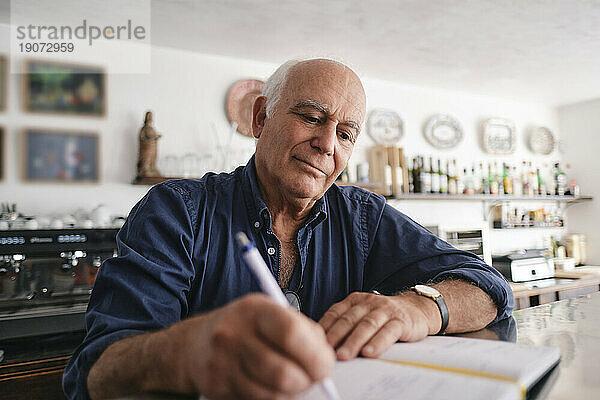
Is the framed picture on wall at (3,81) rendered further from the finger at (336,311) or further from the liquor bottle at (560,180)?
the liquor bottle at (560,180)

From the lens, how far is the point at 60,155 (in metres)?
2.77

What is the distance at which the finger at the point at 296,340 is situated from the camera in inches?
13.5

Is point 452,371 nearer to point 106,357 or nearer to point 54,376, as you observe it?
point 106,357

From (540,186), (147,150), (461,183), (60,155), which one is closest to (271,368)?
(147,150)

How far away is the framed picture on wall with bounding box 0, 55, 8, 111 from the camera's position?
269 cm

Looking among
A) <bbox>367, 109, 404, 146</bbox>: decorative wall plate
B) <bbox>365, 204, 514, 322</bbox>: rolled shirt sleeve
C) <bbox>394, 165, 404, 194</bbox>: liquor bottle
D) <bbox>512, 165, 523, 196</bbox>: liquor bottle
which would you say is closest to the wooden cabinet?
<bbox>512, 165, 523, 196</bbox>: liquor bottle

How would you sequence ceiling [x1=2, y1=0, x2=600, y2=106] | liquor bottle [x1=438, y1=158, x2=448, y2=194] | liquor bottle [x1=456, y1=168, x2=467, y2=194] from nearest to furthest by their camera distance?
ceiling [x1=2, y1=0, x2=600, y2=106], liquor bottle [x1=438, y1=158, x2=448, y2=194], liquor bottle [x1=456, y1=168, x2=467, y2=194]

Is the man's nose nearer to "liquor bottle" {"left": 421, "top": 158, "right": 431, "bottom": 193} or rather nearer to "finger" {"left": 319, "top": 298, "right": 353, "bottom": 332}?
"finger" {"left": 319, "top": 298, "right": 353, "bottom": 332}

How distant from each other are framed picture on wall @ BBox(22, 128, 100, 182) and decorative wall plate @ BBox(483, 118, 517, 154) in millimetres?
3570

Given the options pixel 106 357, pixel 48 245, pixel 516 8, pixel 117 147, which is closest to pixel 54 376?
pixel 48 245

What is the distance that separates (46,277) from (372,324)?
2189 mm

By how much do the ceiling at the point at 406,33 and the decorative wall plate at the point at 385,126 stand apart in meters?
0.32

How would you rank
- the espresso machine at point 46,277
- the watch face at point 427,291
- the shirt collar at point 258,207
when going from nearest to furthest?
the watch face at point 427,291 < the shirt collar at point 258,207 < the espresso machine at point 46,277

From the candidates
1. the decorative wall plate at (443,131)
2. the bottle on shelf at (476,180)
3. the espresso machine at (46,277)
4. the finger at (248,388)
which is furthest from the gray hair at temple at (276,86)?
the bottle on shelf at (476,180)
